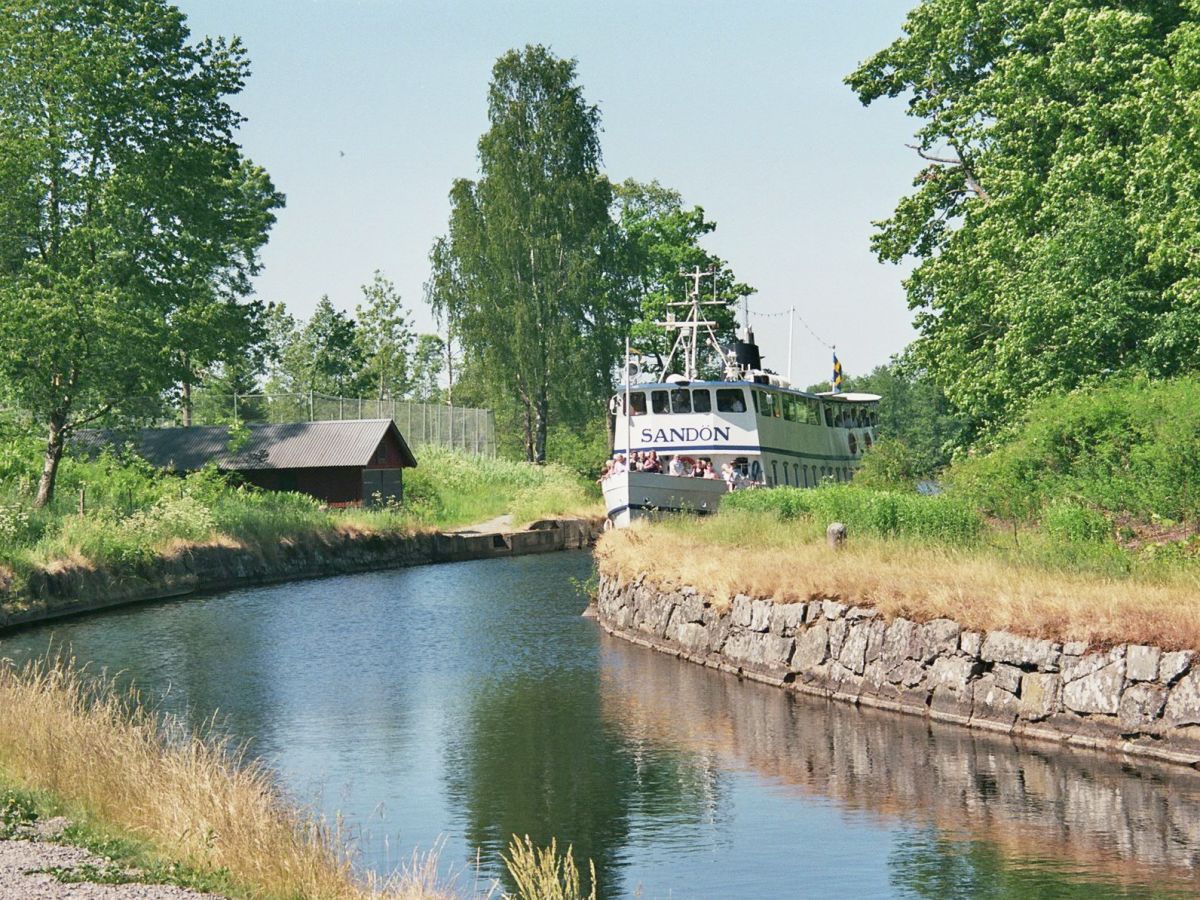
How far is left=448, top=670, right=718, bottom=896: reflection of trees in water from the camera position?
50.0 ft

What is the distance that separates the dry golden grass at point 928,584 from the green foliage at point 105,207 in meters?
22.3

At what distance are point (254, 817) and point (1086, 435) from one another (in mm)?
18685

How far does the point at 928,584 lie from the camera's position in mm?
21094

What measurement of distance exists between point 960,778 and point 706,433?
1089 inches

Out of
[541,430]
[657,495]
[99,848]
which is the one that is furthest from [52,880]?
[541,430]

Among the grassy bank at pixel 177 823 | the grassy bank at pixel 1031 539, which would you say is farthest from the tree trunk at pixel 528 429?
the grassy bank at pixel 177 823

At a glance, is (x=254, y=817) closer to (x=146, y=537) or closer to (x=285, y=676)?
(x=285, y=676)

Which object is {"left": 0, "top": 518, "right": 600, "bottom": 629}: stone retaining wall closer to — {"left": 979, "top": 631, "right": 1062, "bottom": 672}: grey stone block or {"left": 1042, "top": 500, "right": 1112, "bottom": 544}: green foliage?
{"left": 979, "top": 631, "right": 1062, "bottom": 672}: grey stone block

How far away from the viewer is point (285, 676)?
2644 cm

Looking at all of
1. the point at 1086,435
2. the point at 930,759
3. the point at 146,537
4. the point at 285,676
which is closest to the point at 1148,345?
the point at 1086,435

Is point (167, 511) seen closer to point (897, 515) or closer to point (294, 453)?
point (294, 453)

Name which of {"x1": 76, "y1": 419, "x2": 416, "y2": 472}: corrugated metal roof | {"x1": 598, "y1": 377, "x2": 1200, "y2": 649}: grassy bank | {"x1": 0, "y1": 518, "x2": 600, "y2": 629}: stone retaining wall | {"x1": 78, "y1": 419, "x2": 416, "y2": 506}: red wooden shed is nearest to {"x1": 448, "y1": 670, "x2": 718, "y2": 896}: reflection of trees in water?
{"x1": 598, "y1": 377, "x2": 1200, "y2": 649}: grassy bank

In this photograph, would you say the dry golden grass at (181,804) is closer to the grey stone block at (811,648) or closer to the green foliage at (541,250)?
the grey stone block at (811,648)

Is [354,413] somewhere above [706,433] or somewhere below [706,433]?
above
